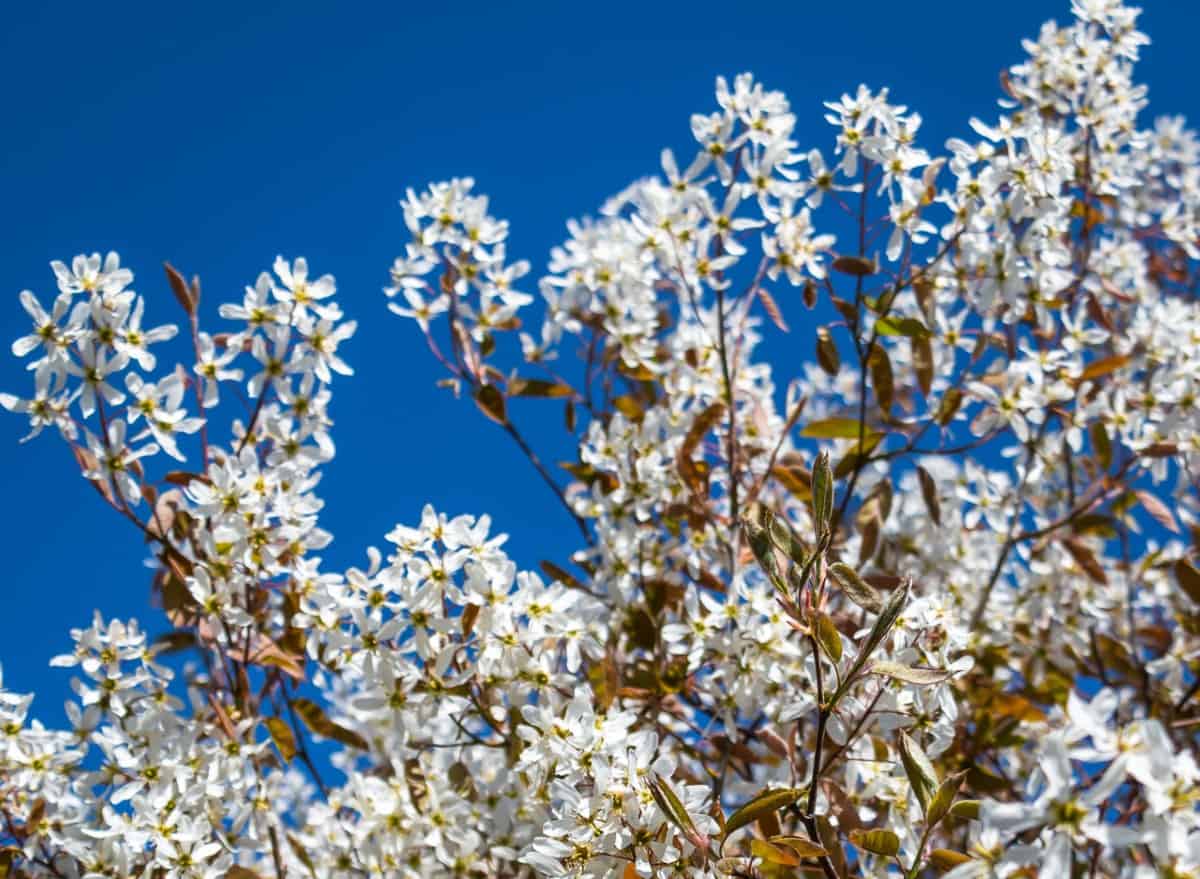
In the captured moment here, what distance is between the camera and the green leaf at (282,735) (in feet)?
9.67

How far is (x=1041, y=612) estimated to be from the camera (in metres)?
4.02

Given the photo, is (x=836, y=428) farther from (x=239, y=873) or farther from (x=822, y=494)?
(x=239, y=873)

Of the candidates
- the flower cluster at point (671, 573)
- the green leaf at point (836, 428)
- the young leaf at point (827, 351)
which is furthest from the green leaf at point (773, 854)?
the young leaf at point (827, 351)

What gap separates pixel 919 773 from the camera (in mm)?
1970

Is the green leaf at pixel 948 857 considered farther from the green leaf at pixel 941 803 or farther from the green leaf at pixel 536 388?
the green leaf at pixel 536 388

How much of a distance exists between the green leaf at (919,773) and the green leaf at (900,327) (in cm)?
142

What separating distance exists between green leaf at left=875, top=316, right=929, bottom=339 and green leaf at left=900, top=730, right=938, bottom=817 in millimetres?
1422

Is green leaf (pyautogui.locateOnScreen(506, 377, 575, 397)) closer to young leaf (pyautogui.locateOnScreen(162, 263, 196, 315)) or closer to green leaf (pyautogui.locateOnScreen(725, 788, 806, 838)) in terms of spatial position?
young leaf (pyautogui.locateOnScreen(162, 263, 196, 315))

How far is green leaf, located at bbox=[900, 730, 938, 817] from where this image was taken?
1.96 m

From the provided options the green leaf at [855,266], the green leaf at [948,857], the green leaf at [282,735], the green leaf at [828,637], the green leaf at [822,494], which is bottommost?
the green leaf at [948,857]

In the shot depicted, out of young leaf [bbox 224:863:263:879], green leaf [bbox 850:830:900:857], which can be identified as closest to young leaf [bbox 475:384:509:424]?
young leaf [bbox 224:863:263:879]

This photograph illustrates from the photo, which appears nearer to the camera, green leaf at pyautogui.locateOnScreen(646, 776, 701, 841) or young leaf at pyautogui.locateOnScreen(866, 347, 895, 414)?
green leaf at pyautogui.locateOnScreen(646, 776, 701, 841)

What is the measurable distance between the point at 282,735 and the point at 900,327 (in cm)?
196

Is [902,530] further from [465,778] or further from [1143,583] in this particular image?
[465,778]
